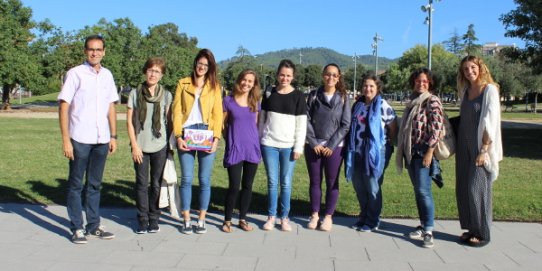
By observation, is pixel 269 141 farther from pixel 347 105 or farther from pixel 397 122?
pixel 397 122

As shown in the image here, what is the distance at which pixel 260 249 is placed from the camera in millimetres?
4562

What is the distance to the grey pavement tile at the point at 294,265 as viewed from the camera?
4.06 m

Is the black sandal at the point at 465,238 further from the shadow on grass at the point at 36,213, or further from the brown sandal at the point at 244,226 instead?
the shadow on grass at the point at 36,213

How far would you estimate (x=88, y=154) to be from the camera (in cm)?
479

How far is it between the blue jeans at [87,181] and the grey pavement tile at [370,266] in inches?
101

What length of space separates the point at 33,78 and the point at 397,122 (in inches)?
1476

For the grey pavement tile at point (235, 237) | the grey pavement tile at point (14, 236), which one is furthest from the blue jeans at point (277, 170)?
the grey pavement tile at point (14, 236)

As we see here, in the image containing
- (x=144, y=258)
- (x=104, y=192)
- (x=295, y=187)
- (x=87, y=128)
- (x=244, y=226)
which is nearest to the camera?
(x=144, y=258)

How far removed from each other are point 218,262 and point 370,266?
4.38ft

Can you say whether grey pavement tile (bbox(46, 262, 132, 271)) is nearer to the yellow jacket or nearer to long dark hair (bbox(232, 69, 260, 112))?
the yellow jacket

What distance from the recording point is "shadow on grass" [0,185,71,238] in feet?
17.1

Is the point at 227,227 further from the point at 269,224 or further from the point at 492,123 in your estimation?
the point at 492,123

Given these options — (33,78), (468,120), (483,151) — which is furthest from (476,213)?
(33,78)

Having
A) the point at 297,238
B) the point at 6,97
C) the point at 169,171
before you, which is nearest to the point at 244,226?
the point at 297,238
